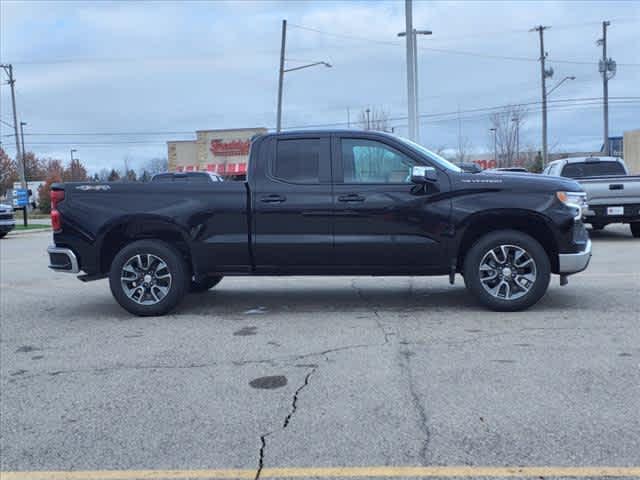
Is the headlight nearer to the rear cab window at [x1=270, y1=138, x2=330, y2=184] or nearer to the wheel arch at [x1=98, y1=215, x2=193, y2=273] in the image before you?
the rear cab window at [x1=270, y1=138, x2=330, y2=184]

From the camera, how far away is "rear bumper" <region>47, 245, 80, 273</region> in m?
7.53

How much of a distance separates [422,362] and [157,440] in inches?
91.2

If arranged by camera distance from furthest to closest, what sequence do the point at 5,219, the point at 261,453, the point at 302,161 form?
the point at 5,219 → the point at 302,161 → the point at 261,453

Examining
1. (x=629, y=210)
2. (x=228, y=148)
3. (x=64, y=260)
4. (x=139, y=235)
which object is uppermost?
(x=228, y=148)

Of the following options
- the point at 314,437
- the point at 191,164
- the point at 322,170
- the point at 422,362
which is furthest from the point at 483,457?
the point at 191,164

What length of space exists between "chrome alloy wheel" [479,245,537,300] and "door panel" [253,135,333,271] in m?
1.74

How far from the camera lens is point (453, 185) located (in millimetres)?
7129

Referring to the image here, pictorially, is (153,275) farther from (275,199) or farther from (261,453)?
(261,453)

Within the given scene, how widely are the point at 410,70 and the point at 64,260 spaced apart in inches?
626

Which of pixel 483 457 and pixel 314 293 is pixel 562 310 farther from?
pixel 483 457

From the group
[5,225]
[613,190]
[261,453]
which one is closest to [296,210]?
[261,453]

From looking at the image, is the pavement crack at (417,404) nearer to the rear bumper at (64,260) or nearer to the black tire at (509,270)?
the black tire at (509,270)

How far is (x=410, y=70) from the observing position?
2120cm

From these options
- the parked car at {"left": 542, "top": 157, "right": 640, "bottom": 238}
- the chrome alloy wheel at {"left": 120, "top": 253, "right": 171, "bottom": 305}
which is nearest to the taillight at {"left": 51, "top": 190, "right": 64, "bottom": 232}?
the chrome alloy wheel at {"left": 120, "top": 253, "right": 171, "bottom": 305}
